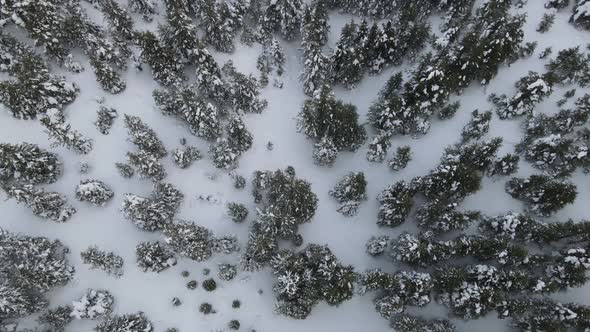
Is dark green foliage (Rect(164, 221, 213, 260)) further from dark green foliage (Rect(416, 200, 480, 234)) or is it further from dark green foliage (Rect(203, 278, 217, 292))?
dark green foliage (Rect(416, 200, 480, 234))

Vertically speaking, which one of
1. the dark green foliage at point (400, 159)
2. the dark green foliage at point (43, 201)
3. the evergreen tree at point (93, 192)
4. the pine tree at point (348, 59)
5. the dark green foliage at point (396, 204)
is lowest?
the dark green foliage at point (43, 201)

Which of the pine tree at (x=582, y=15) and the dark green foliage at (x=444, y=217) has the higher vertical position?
the pine tree at (x=582, y=15)

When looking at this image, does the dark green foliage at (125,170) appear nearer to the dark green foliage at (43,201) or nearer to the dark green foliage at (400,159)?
the dark green foliage at (43,201)

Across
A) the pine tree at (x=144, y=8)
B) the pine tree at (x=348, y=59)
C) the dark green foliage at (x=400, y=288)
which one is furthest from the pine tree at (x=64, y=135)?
the dark green foliage at (x=400, y=288)

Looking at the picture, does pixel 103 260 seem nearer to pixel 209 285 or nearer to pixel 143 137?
pixel 209 285

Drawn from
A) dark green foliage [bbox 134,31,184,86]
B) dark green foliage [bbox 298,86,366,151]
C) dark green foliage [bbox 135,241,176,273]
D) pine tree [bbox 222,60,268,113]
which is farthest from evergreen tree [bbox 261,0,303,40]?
dark green foliage [bbox 135,241,176,273]

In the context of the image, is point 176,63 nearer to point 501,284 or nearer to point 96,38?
point 96,38

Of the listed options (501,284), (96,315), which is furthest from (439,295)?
(96,315)
